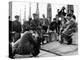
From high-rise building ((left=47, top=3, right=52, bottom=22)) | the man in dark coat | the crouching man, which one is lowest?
the crouching man

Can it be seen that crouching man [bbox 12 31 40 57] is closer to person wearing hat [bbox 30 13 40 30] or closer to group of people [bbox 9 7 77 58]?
group of people [bbox 9 7 77 58]

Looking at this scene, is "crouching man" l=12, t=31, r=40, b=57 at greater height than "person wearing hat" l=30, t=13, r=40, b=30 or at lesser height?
lesser

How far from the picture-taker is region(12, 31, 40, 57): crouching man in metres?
4.71

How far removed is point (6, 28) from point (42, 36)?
1076mm

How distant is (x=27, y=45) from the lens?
4.79 metres

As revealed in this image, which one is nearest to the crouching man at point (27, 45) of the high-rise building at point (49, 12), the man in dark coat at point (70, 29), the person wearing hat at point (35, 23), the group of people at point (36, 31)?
the group of people at point (36, 31)

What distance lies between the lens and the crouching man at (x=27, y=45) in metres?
4.71

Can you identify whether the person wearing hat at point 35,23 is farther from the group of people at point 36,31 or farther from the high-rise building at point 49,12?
the high-rise building at point 49,12

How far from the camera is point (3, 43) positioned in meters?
4.64

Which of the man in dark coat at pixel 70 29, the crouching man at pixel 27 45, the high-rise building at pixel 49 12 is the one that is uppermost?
the high-rise building at pixel 49 12

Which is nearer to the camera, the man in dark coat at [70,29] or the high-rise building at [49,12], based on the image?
the high-rise building at [49,12]

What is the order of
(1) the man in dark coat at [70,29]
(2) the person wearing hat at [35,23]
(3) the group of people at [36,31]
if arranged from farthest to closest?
(1) the man in dark coat at [70,29] < (2) the person wearing hat at [35,23] < (3) the group of people at [36,31]

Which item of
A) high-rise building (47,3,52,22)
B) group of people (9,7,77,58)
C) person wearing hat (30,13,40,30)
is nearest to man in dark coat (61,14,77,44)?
group of people (9,7,77,58)

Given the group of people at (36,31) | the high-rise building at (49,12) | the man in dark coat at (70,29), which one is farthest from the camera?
the man in dark coat at (70,29)
